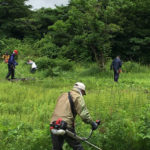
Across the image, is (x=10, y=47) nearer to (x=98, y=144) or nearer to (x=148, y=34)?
(x=148, y=34)

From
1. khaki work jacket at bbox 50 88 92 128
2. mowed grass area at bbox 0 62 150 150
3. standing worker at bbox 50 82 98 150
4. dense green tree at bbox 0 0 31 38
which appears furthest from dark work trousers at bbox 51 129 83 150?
dense green tree at bbox 0 0 31 38

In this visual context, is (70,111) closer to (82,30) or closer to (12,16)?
(82,30)

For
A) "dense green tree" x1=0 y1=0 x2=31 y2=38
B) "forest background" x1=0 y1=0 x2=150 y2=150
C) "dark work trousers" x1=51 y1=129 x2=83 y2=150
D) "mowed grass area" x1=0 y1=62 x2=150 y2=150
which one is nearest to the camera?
"dark work trousers" x1=51 y1=129 x2=83 y2=150

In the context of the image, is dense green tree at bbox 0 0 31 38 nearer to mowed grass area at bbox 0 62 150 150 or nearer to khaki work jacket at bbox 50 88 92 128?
mowed grass area at bbox 0 62 150 150

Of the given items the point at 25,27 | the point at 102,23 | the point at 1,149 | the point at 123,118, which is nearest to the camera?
the point at 1,149

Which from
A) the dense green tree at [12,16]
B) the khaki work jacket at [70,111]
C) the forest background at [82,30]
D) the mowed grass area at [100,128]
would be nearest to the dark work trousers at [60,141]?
the khaki work jacket at [70,111]

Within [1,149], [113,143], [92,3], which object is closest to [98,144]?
[113,143]

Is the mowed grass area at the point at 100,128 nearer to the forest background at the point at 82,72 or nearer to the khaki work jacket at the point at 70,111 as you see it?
the forest background at the point at 82,72

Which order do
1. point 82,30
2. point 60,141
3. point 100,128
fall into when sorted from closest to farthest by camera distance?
point 60,141 → point 100,128 → point 82,30

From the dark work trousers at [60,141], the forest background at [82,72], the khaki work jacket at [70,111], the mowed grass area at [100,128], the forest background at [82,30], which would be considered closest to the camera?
the khaki work jacket at [70,111]

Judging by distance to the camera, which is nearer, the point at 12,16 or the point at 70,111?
the point at 70,111

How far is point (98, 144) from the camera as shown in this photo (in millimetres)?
5285

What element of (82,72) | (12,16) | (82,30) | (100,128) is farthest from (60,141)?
(12,16)

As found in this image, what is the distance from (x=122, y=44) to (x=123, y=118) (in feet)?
77.5
